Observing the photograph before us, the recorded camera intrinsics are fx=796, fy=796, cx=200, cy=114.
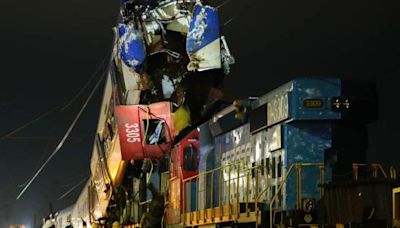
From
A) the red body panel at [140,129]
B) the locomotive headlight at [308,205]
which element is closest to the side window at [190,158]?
the red body panel at [140,129]

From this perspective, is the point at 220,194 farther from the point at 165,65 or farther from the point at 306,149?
the point at 165,65

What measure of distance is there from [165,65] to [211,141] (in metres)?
5.00

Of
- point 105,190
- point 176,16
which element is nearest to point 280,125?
point 176,16

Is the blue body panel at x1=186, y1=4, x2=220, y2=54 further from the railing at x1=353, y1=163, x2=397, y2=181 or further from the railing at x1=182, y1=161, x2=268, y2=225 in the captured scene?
the railing at x1=353, y1=163, x2=397, y2=181

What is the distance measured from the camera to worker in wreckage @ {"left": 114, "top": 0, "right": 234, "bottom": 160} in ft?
71.7

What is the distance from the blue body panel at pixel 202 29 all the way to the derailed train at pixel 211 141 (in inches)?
1.2

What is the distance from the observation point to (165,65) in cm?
2430

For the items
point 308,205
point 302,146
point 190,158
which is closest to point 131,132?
point 190,158

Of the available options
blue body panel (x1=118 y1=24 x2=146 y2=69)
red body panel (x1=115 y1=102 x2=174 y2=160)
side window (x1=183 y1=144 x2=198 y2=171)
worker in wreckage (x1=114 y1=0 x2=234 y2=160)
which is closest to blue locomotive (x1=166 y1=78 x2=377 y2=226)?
side window (x1=183 y1=144 x2=198 y2=171)

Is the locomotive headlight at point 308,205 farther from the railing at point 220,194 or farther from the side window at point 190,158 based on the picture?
the side window at point 190,158

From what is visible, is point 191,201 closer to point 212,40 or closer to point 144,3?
point 212,40

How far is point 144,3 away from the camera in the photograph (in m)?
23.6

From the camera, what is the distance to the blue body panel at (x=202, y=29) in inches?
848

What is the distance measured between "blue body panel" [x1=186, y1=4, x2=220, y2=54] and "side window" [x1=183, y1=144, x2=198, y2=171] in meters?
2.88
